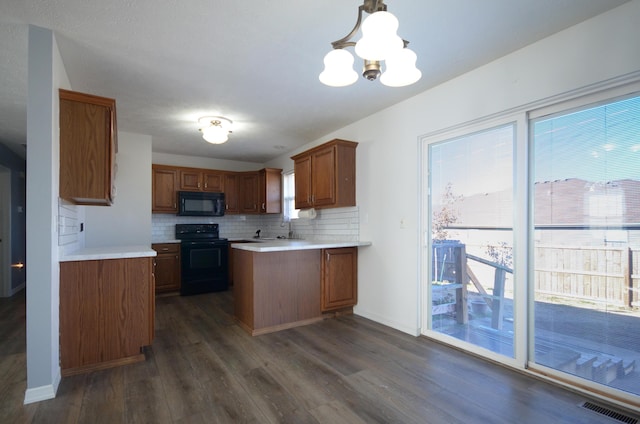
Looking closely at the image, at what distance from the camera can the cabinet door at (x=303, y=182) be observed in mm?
4262

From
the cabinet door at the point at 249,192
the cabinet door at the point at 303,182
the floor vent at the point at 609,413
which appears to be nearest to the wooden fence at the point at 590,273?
the floor vent at the point at 609,413

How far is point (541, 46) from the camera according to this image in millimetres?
2246

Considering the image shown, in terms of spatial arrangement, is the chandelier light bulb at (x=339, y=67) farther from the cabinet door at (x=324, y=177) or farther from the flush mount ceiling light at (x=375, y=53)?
the cabinet door at (x=324, y=177)

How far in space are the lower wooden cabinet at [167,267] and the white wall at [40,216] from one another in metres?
2.91

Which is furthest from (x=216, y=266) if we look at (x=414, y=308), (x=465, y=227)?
(x=465, y=227)

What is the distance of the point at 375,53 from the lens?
135cm

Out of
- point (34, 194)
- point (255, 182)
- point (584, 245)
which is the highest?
point (255, 182)

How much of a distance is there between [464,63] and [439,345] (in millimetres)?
2446

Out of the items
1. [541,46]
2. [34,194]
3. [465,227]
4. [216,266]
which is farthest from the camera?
[216,266]

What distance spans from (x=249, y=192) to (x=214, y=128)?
Result: 7.67ft

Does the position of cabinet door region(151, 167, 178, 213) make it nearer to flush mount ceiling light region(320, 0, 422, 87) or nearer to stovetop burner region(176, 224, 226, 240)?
stovetop burner region(176, 224, 226, 240)

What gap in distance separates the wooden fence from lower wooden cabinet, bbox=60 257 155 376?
3.09 meters

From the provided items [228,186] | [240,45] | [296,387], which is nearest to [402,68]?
[240,45]

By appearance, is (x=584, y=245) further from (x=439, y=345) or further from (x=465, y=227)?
(x=439, y=345)
